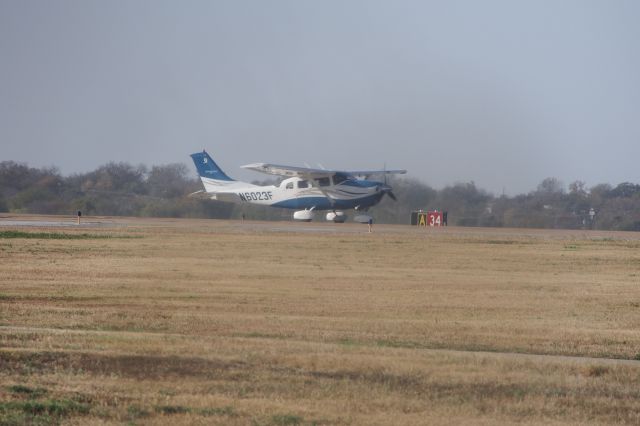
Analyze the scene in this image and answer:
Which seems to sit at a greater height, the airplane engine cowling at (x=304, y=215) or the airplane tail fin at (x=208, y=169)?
the airplane tail fin at (x=208, y=169)

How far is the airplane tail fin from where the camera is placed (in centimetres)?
7569

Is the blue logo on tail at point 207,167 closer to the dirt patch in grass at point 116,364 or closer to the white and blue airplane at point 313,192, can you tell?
the white and blue airplane at point 313,192

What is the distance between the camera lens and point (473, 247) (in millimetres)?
43219

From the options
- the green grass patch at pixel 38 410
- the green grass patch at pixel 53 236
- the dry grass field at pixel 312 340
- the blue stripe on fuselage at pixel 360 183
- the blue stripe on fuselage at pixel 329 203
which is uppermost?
the blue stripe on fuselage at pixel 360 183

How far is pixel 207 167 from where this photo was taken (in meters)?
76.2

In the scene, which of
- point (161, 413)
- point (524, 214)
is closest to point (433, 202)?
point (524, 214)

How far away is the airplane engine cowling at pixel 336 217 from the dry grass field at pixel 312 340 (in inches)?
1332

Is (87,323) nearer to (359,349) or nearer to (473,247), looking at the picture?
(359,349)

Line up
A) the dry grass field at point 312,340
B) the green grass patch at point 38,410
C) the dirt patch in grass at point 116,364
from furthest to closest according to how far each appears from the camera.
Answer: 1. the dirt patch in grass at point 116,364
2. the dry grass field at point 312,340
3. the green grass patch at point 38,410

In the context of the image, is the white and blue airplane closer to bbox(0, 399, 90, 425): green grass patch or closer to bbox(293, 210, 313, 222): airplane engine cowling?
bbox(293, 210, 313, 222): airplane engine cowling

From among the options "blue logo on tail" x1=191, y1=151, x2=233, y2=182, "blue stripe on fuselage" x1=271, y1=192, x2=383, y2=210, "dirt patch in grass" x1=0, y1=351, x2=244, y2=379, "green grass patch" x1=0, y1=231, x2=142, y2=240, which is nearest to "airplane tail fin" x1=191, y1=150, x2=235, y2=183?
"blue logo on tail" x1=191, y1=151, x2=233, y2=182

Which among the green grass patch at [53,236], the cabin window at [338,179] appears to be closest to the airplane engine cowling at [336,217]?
A: the cabin window at [338,179]

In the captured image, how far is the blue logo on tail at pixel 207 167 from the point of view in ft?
249

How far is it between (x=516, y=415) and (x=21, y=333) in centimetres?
799
